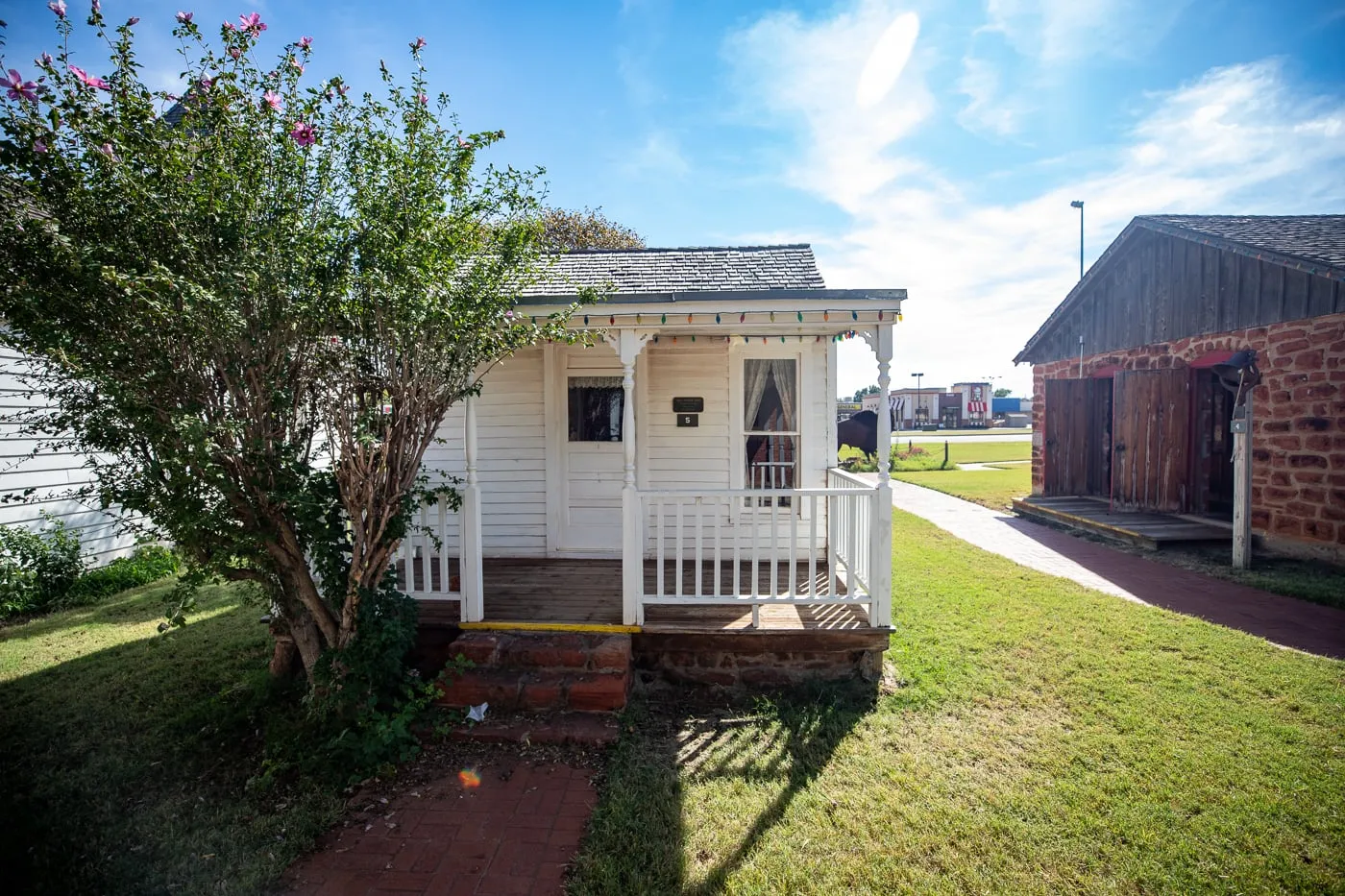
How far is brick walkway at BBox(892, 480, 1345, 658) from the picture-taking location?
5.32 m

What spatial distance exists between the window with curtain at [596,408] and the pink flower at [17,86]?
13.9 ft

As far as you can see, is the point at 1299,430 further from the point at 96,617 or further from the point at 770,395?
the point at 96,617

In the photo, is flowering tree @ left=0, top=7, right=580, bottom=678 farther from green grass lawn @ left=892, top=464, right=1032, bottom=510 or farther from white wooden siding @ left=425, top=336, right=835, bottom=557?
green grass lawn @ left=892, top=464, right=1032, bottom=510

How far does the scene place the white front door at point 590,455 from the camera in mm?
6461

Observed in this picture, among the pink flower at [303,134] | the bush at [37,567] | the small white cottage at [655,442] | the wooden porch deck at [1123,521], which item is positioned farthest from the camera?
the wooden porch deck at [1123,521]

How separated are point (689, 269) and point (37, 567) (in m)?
7.54

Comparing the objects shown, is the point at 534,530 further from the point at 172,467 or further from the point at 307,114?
the point at 307,114

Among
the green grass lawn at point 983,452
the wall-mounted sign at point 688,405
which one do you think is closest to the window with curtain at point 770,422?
the wall-mounted sign at point 688,405

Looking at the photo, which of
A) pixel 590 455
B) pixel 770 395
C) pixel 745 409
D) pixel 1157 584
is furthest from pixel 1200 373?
pixel 590 455

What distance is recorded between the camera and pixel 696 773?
3.42m

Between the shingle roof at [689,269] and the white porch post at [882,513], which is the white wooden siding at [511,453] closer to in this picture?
the shingle roof at [689,269]

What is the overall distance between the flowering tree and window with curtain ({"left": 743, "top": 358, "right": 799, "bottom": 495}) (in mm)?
3111

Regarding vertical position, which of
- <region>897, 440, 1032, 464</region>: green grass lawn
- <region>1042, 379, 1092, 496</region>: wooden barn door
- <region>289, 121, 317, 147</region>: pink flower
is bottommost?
<region>897, 440, 1032, 464</region>: green grass lawn

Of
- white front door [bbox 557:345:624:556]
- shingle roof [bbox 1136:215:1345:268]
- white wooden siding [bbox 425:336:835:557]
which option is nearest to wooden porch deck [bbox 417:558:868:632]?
white front door [bbox 557:345:624:556]
